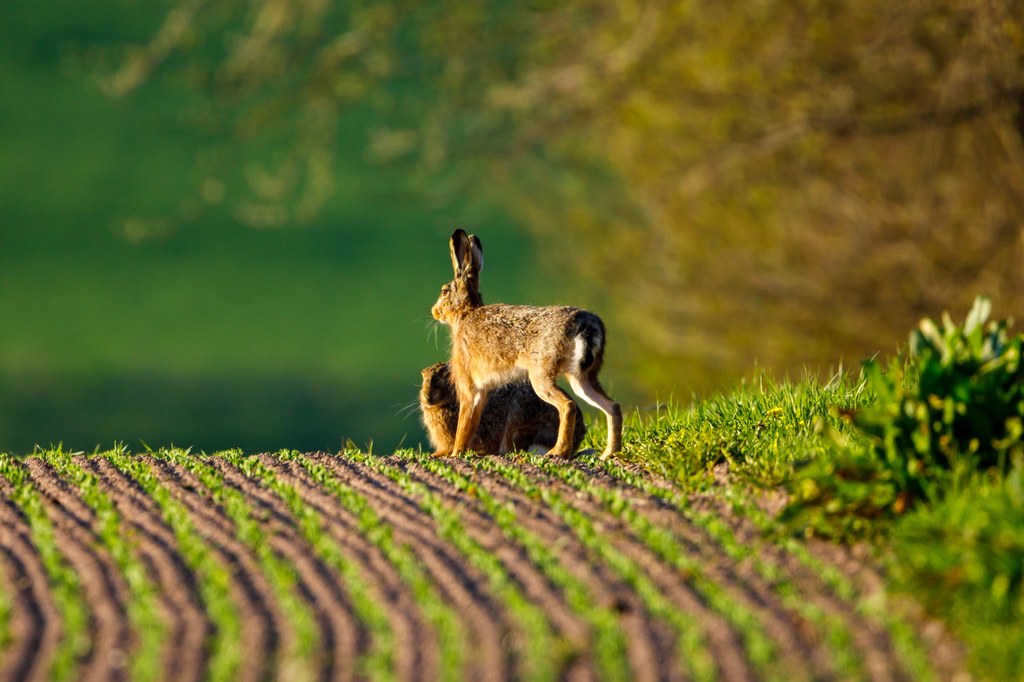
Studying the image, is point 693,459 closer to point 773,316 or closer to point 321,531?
point 321,531

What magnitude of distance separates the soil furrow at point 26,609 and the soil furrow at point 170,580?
410mm

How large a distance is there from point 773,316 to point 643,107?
296 centimetres

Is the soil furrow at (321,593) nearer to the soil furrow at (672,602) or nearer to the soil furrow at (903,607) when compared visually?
the soil furrow at (672,602)

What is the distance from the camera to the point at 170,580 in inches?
225

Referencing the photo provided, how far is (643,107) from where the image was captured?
16750 mm

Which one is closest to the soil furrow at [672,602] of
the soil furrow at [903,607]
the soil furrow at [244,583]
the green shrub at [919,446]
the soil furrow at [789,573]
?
the soil furrow at [789,573]

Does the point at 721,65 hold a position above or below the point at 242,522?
above

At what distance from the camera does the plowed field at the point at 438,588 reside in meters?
4.96

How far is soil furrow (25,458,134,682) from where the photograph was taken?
500 cm

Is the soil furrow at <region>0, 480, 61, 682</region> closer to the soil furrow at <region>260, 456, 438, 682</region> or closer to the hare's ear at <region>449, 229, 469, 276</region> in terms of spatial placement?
the soil furrow at <region>260, 456, 438, 682</region>

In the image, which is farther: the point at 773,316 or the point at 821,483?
the point at 773,316

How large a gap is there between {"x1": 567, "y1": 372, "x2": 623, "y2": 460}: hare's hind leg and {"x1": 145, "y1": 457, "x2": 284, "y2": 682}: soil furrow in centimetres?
217

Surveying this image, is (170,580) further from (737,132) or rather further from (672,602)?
(737,132)

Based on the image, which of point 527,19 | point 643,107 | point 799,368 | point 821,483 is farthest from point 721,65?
point 821,483
